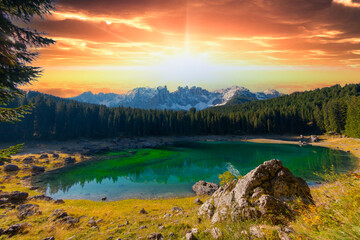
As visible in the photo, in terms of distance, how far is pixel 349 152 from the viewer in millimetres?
54375

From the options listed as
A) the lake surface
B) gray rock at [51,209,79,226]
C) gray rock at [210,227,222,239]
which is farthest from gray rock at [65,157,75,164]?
gray rock at [210,227,222,239]

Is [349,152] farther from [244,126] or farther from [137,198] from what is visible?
[137,198]

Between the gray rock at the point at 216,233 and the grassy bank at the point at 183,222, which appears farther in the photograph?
the gray rock at the point at 216,233

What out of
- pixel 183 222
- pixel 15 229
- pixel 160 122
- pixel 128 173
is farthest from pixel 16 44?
pixel 160 122

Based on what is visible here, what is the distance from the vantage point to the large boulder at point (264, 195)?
9.06 m

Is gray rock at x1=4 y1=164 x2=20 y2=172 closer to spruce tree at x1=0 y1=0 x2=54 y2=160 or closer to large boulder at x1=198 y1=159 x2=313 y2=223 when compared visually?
spruce tree at x1=0 y1=0 x2=54 y2=160

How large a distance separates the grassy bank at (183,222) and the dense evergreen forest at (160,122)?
68.1 meters

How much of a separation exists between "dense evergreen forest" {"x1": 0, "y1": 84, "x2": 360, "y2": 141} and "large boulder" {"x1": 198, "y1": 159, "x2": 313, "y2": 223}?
83.0m

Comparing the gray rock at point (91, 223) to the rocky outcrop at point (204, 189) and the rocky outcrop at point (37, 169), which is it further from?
the rocky outcrop at point (37, 169)

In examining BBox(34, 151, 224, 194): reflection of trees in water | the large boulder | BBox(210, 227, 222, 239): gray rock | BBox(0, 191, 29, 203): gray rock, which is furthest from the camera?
BBox(34, 151, 224, 194): reflection of trees in water

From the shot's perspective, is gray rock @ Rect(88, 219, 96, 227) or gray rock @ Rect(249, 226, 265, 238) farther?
gray rock @ Rect(88, 219, 96, 227)

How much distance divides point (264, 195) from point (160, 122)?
105 metres

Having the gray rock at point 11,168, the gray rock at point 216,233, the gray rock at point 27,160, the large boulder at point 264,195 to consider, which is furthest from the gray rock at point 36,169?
the gray rock at point 216,233

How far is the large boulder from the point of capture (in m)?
9.06
